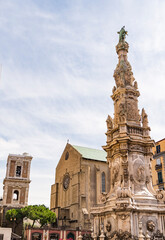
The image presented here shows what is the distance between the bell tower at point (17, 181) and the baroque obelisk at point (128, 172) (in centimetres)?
3577

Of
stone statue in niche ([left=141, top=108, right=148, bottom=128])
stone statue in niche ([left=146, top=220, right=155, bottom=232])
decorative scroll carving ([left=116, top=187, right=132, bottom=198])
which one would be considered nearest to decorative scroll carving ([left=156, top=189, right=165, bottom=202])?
stone statue in niche ([left=146, top=220, right=155, bottom=232])

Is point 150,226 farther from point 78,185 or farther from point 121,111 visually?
point 78,185

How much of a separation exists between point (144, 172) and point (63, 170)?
140 ft

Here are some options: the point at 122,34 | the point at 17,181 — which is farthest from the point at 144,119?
the point at 17,181

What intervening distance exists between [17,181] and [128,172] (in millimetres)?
39000

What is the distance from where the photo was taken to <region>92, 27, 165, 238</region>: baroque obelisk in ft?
49.4

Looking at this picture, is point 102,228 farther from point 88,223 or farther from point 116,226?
point 88,223

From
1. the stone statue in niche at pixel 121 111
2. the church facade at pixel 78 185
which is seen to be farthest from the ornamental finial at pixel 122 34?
the church facade at pixel 78 185

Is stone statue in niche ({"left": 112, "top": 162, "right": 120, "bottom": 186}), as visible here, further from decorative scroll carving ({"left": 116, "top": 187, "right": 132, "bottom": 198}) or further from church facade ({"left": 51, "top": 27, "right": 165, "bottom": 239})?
decorative scroll carving ({"left": 116, "top": 187, "right": 132, "bottom": 198})

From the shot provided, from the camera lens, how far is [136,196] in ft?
52.5

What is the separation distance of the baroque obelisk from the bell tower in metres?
35.8

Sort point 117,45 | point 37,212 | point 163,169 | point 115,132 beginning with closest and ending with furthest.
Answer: point 115,132, point 117,45, point 163,169, point 37,212

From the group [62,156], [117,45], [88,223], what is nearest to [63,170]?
[62,156]

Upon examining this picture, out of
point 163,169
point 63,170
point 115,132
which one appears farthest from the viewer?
point 63,170
